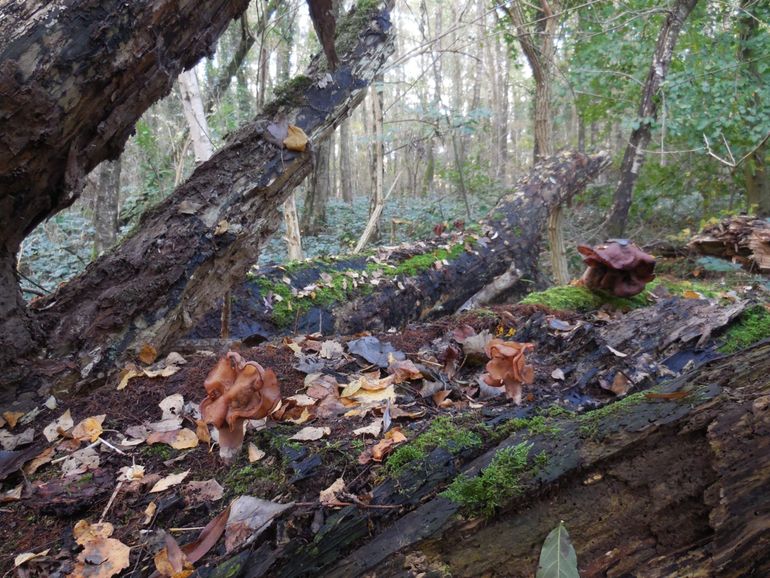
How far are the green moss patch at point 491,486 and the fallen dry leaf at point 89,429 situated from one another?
1.62 meters

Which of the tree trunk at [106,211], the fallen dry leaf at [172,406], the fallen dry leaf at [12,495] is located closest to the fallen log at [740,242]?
the fallen dry leaf at [172,406]

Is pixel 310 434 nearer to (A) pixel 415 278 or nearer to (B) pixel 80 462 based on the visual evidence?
(B) pixel 80 462

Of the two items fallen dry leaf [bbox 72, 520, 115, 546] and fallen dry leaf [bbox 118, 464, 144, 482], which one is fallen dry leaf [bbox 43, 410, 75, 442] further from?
fallen dry leaf [bbox 72, 520, 115, 546]

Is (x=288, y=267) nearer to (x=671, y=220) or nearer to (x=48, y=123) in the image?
(x=48, y=123)

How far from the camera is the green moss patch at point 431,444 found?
5.45 feet

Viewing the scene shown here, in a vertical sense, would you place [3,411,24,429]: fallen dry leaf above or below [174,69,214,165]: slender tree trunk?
below

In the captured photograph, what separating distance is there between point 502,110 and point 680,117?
14.6 meters

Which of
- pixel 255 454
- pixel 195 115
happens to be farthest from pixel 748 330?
pixel 195 115

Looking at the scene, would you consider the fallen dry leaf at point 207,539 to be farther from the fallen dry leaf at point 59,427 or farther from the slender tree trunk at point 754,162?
the slender tree trunk at point 754,162

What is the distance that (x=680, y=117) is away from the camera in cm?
851

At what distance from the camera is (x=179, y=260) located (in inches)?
123

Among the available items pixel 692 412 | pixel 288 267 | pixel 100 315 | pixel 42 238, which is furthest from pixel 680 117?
pixel 42 238

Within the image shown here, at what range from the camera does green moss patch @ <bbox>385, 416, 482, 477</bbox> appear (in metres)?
1.66

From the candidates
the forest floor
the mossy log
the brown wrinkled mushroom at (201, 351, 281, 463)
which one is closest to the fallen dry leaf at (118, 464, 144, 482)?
the forest floor
